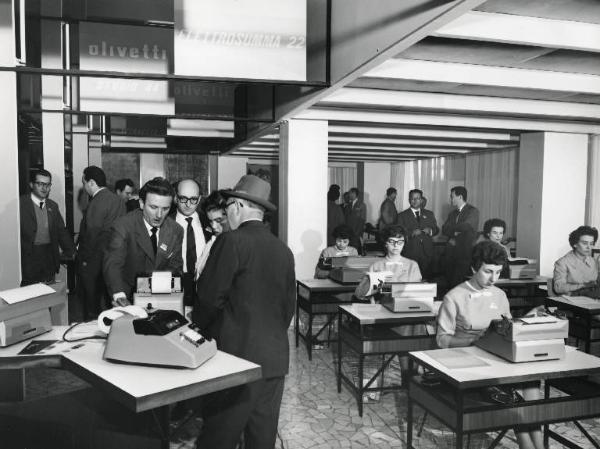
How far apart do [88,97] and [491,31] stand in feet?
10.5

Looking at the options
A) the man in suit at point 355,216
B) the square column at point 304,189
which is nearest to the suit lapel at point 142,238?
the square column at point 304,189

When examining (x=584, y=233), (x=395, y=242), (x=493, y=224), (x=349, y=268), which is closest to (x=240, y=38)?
(x=395, y=242)

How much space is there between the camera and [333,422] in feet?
11.9

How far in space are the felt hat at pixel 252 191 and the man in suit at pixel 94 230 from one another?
10.8 feet

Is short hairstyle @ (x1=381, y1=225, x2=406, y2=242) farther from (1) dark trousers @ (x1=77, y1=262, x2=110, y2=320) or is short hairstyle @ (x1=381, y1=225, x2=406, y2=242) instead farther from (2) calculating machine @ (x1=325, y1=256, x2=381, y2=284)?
(1) dark trousers @ (x1=77, y1=262, x2=110, y2=320)

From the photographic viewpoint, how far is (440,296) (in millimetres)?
7320

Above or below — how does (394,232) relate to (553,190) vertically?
below

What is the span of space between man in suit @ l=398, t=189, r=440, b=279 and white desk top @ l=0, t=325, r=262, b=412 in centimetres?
624

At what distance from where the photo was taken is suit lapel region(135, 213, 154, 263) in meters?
3.67

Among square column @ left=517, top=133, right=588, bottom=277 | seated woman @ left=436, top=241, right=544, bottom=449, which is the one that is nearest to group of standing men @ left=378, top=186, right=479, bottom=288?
square column @ left=517, top=133, right=588, bottom=277

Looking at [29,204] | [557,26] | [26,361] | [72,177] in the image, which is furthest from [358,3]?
[72,177]

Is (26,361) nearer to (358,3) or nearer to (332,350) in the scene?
(358,3)

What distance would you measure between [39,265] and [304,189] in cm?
318

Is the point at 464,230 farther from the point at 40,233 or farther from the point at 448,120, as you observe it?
the point at 40,233
